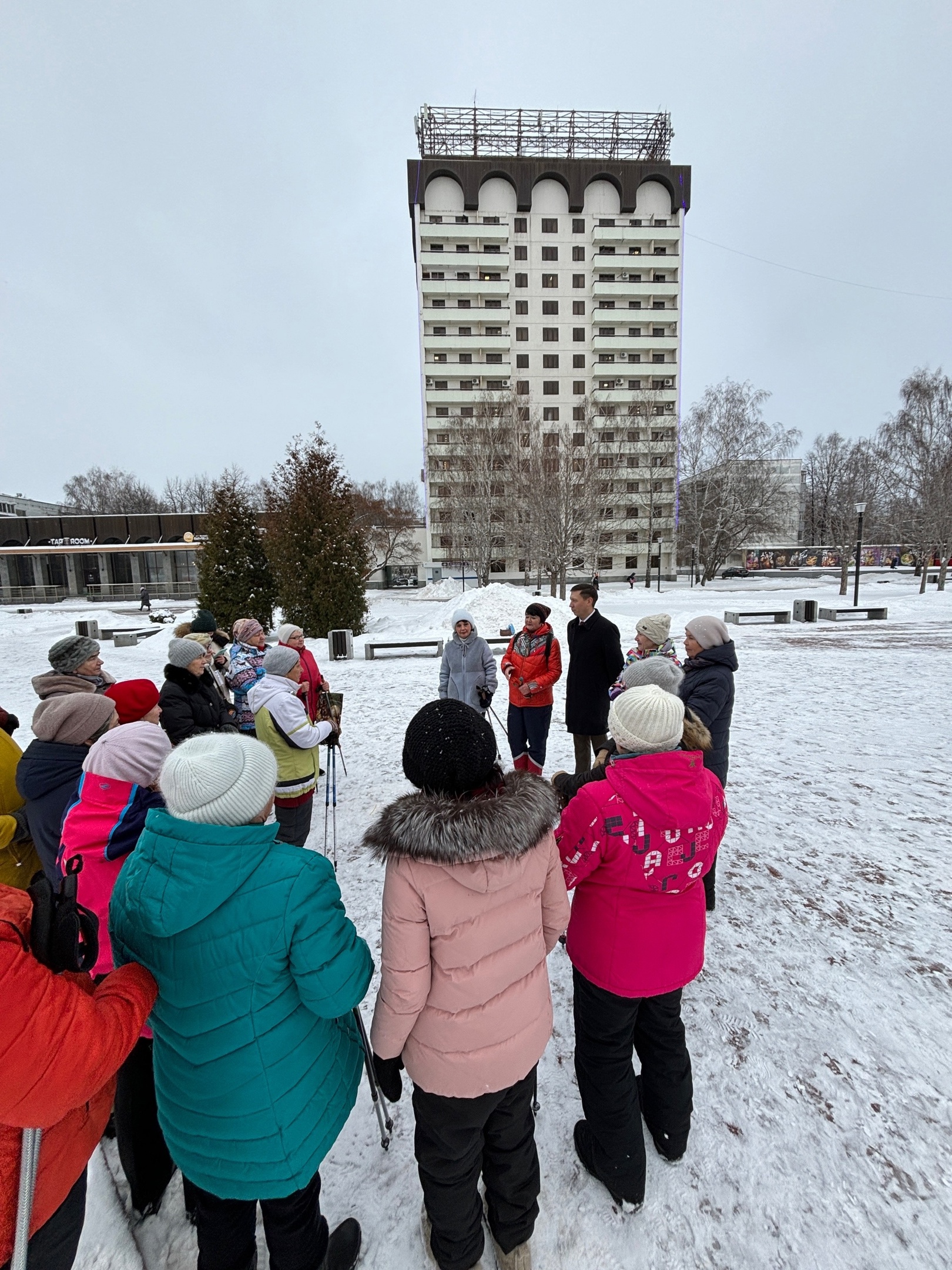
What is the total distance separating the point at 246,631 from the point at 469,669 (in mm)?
2259

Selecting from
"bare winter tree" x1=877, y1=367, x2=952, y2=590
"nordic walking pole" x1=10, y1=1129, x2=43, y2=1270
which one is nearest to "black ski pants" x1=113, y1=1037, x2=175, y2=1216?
"nordic walking pole" x1=10, y1=1129, x2=43, y2=1270

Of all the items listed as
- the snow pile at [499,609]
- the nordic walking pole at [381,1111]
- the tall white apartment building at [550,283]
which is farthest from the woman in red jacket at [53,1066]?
the tall white apartment building at [550,283]

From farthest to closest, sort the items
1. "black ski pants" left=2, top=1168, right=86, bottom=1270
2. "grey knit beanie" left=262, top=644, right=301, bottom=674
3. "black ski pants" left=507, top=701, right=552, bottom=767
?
"black ski pants" left=507, top=701, right=552, bottom=767, "grey knit beanie" left=262, top=644, right=301, bottom=674, "black ski pants" left=2, top=1168, right=86, bottom=1270

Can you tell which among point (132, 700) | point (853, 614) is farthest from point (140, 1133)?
point (853, 614)

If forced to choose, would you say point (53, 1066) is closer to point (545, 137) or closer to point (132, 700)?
point (132, 700)

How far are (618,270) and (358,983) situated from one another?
197 feet

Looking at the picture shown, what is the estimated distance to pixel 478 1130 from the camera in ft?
5.34

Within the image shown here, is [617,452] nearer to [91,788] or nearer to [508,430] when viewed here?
[508,430]

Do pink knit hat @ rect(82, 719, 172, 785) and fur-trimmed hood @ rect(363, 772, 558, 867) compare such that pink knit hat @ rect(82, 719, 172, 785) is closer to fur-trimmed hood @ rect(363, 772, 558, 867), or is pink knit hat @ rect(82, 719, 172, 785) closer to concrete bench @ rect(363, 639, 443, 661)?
fur-trimmed hood @ rect(363, 772, 558, 867)

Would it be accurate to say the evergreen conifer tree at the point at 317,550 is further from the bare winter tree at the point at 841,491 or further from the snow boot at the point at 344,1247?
the bare winter tree at the point at 841,491

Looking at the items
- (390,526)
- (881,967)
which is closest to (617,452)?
(390,526)

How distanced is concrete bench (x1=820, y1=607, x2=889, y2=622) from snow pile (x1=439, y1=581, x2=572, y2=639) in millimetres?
8375

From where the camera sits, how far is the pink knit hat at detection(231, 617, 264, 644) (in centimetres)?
548

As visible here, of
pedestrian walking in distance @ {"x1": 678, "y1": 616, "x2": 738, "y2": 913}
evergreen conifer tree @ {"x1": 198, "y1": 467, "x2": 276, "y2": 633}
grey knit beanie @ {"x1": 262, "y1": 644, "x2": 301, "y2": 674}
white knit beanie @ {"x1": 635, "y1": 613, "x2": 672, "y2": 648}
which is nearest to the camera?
pedestrian walking in distance @ {"x1": 678, "y1": 616, "x2": 738, "y2": 913}
